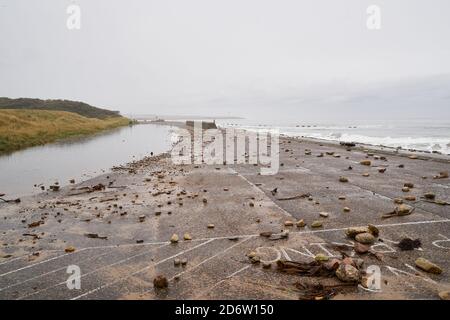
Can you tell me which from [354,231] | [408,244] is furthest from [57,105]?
[408,244]

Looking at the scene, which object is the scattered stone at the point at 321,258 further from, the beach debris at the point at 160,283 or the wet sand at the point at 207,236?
the beach debris at the point at 160,283

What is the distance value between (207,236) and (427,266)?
466 centimetres

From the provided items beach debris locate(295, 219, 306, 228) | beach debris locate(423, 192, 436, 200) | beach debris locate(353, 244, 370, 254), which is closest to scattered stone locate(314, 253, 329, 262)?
beach debris locate(353, 244, 370, 254)

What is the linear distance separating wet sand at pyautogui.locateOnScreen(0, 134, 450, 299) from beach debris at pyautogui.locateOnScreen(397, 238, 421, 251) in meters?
0.13

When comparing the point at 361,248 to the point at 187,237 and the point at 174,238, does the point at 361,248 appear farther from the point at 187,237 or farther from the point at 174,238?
the point at 174,238

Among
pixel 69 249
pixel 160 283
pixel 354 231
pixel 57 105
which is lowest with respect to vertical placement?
pixel 69 249

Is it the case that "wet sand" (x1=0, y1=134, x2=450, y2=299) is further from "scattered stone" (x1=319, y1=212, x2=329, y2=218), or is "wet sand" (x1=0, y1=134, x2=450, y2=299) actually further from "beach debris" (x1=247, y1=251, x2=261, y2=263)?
"scattered stone" (x1=319, y1=212, x2=329, y2=218)

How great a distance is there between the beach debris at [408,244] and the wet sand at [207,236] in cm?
13

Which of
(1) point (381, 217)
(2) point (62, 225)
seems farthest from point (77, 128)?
(1) point (381, 217)

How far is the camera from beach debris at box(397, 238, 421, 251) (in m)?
6.94

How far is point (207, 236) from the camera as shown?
8.25 metres

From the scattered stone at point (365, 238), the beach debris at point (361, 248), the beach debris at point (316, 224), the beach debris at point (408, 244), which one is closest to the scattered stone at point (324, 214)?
the beach debris at point (316, 224)
